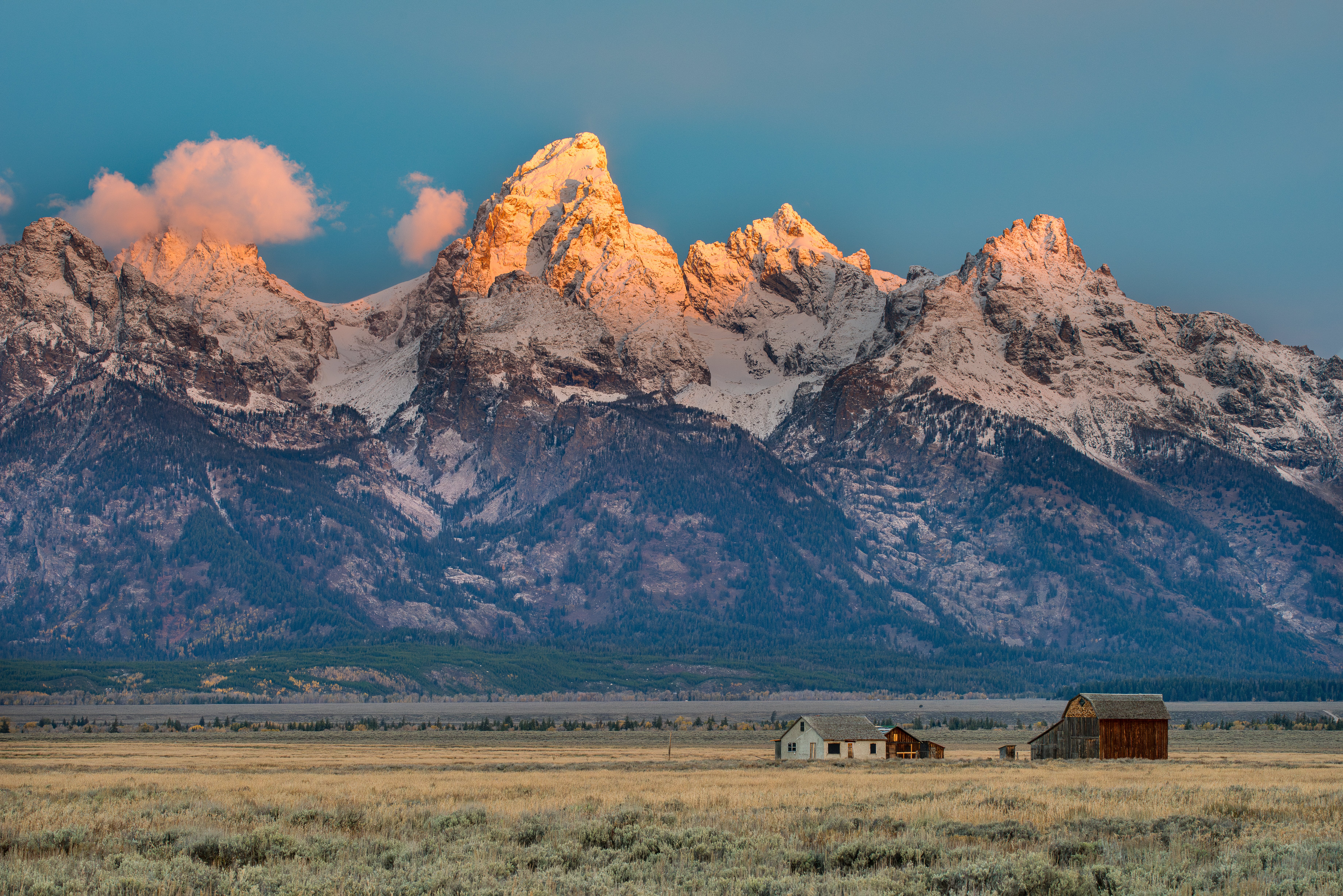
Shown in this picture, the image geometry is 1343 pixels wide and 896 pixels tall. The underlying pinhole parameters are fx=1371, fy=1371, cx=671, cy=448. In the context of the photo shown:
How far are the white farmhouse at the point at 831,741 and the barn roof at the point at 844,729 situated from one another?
0.03m

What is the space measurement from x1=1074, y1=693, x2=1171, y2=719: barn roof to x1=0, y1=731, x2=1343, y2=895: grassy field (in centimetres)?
1829

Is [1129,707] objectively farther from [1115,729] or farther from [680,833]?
[680,833]

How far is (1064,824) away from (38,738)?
132m

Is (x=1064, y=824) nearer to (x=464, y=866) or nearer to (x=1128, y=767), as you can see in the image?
(x=464, y=866)

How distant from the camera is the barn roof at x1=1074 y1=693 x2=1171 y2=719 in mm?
91375

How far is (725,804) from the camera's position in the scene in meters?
46.6

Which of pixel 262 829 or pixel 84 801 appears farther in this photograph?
pixel 84 801

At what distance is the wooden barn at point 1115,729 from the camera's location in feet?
299

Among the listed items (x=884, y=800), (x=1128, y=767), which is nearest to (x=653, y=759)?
(x=1128, y=767)

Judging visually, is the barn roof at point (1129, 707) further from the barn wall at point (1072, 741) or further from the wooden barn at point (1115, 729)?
the barn wall at point (1072, 741)

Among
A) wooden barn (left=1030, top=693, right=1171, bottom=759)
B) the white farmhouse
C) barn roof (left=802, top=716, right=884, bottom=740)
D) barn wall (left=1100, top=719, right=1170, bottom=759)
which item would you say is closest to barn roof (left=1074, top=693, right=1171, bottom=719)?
wooden barn (left=1030, top=693, right=1171, bottom=759)

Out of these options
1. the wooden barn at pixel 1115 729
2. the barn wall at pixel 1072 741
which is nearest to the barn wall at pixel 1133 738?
the wooden barn at pixel 1115 729

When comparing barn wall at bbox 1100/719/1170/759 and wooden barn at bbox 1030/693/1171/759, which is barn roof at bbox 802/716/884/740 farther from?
barn wall at bbox 1100/719/1170/759

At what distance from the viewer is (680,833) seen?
3606cm
